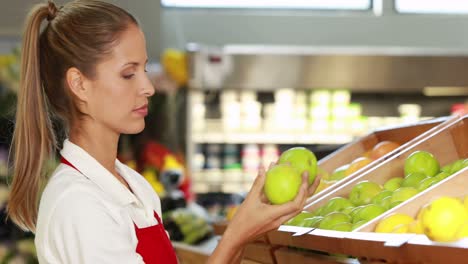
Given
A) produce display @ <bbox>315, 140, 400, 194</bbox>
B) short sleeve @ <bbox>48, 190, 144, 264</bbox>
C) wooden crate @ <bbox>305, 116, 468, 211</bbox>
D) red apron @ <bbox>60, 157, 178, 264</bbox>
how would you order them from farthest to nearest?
produce display @ <bbox>315, 140, 400, 194</bbox>, wooden crate @ <bbox>305, 116, 468, 211</bbox>, red apron @ <bbox>60, 157, 178, 264</bbox>, short sleeve @ <bbox>48, 190, 144, 264</bbox>

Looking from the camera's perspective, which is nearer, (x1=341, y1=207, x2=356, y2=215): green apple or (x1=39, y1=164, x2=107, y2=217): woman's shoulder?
(x1=39, y1=164, x2=107, y2=217): woman's shoulder

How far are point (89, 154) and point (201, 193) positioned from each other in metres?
6.54

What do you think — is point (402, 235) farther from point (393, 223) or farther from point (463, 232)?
point (393, 223)

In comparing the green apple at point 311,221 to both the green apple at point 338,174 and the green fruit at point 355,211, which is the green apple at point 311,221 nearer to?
the green fruit at point 355,211

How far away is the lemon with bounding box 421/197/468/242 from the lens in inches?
58.2

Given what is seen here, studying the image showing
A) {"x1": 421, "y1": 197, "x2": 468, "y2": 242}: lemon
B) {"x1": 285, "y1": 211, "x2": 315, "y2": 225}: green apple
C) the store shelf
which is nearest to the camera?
Result: {"x1": 421, "y1": 197, "x2": 468, "y2": 242}: lemon

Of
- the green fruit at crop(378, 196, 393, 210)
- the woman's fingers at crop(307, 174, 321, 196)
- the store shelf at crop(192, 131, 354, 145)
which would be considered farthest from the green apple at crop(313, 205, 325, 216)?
the store shelf at crop(192, 131, 354, 145)

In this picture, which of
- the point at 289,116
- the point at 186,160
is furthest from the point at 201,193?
the point at 289,116

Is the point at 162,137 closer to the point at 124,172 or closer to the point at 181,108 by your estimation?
the point at 181,108

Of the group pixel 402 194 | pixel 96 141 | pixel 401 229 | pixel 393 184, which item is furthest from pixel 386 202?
pixel 96 141

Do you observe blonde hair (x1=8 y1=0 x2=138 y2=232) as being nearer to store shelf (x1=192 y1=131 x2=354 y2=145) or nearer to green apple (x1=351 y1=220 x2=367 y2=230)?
green apple (x1=351 y1=220 x2=367 y2=230)

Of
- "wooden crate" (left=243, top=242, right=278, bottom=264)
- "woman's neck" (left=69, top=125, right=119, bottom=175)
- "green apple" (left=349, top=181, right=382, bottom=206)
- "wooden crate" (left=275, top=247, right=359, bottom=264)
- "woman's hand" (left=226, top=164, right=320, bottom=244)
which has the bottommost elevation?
"wooden crate" (left=243, top=242, right=278, bottom=264)

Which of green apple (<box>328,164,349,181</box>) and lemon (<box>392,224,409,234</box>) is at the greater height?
lemon (<box>392,224,409,234</box>)

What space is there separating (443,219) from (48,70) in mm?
862
